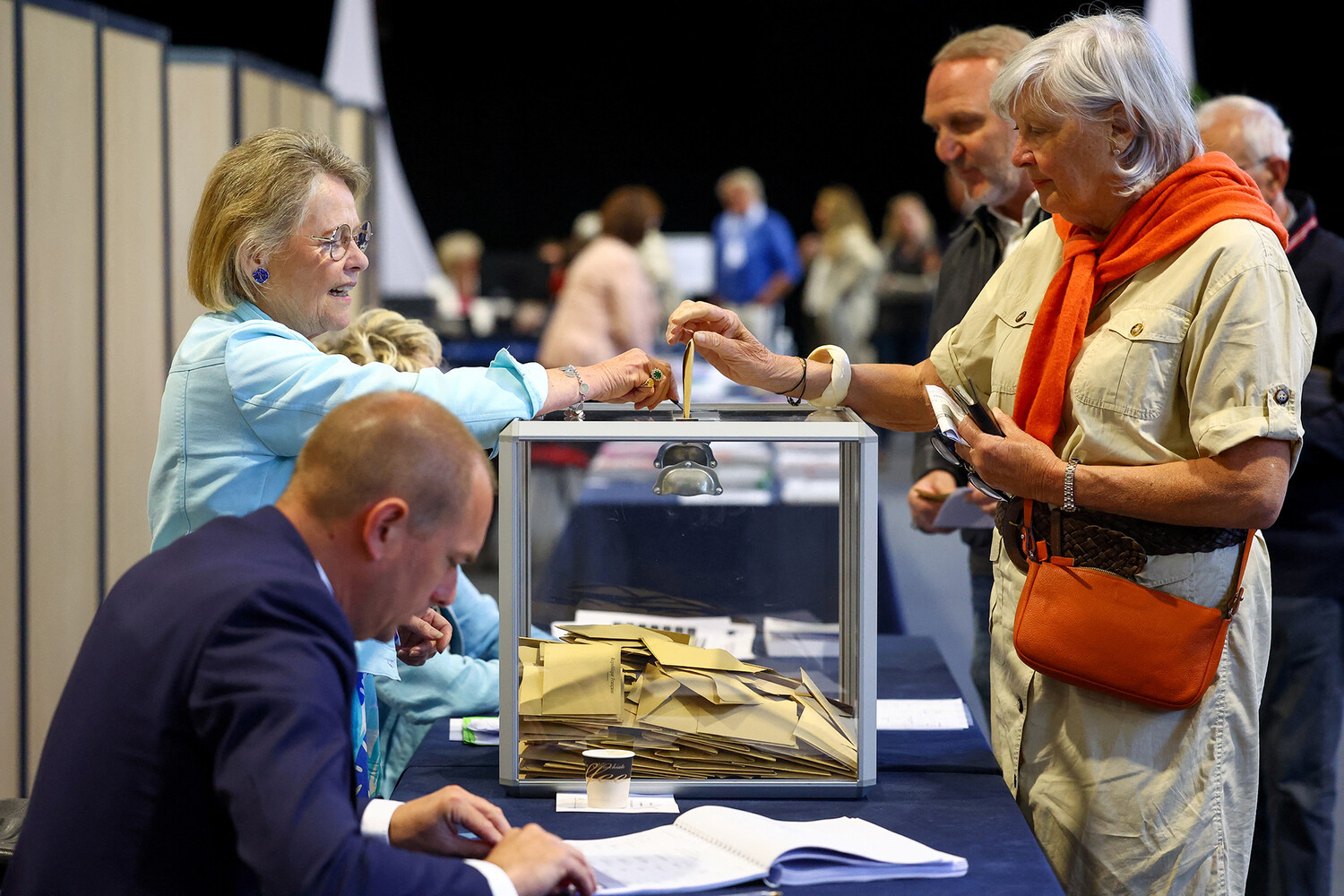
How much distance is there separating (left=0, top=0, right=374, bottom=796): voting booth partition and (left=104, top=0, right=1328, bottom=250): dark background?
9.83m

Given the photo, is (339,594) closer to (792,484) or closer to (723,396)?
(792,484)

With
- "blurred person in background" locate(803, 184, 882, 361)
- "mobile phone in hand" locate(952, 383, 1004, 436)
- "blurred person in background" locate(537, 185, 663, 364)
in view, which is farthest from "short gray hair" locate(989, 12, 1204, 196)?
"blurred person in background" locate(803, 184, 882, 361)

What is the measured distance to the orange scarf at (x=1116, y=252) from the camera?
1.69m

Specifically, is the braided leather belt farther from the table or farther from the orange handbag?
the table

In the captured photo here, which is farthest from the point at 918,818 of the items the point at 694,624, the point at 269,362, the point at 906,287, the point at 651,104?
the point at 651,104

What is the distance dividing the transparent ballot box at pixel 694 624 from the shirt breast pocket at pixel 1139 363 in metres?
0.32

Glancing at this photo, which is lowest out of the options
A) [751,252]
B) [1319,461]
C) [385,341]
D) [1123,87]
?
[1319,461]

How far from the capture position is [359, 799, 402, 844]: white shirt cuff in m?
1.39

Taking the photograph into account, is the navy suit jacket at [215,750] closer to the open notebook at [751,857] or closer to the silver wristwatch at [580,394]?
the open notebook at [751,857]

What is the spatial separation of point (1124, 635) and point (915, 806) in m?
0.36

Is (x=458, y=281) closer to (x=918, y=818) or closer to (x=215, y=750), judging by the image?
(x=918, y=818)

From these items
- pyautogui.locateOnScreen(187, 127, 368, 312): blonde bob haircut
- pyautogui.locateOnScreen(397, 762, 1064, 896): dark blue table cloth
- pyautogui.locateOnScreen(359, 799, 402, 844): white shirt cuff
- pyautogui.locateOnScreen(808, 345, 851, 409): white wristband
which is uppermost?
pyautogui.locateOnScreen(187, 127, 368, 312): blonde bob haircut

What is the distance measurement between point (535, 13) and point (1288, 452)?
13.4 m

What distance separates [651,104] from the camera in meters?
14.2
